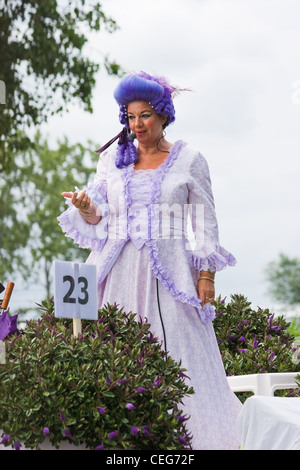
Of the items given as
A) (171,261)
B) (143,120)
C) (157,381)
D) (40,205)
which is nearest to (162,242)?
(171,261)

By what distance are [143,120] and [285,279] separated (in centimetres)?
4516

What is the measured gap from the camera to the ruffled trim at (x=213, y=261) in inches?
167

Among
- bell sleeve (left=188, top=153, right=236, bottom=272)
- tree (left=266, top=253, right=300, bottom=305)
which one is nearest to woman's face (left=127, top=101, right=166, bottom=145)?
bell sleeve (left=188, top=153, right=236, bottom=272)

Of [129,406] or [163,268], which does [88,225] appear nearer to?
[163,268]

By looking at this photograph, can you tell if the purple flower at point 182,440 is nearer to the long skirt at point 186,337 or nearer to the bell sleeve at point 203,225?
the long skirt at point 186,337

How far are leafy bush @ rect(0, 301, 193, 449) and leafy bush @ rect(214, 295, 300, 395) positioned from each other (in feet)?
5.79

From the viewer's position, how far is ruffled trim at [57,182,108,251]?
173 inches

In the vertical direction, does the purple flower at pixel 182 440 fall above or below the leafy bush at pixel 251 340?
below

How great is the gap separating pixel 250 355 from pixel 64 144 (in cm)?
2058

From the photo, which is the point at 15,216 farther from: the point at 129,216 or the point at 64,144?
the point at 129,216

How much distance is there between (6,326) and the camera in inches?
144

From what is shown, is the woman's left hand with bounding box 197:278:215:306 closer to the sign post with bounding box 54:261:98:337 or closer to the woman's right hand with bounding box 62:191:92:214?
the woman's right hand with bounding box 62:191:92:214

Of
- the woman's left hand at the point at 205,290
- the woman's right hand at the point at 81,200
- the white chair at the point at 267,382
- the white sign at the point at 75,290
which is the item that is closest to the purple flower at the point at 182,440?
the white sign at the point at 75,290

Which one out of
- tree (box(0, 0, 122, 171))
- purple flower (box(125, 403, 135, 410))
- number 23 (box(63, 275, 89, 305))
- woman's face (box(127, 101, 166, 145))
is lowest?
purple flower (box(125, 403, 135, 410))
